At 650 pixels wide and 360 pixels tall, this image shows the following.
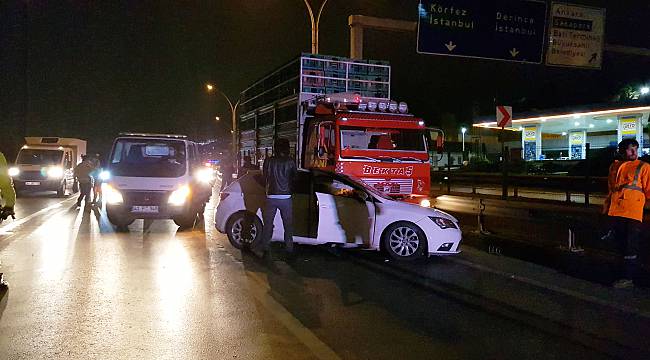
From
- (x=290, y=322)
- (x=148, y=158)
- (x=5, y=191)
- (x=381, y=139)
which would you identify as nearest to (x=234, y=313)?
(x=290, y=322)

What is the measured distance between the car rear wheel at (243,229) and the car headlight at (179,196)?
280 cm

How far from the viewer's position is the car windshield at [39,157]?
24.5m

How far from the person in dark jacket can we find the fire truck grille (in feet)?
11.7

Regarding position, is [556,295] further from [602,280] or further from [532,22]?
[532,22]

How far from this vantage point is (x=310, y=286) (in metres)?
7.80

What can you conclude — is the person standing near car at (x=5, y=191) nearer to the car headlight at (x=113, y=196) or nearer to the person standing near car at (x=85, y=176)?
the car headlight at (x=113, y=196)

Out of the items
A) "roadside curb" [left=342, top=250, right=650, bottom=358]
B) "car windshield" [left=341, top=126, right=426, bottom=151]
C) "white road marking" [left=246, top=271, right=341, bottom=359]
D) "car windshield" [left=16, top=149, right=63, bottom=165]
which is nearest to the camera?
"white road marking" [left=246, top=271, right=341, bottom=359]

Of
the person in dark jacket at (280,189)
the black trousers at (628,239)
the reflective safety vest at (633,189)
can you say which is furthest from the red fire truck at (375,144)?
the reflective safety vest at (633,189)

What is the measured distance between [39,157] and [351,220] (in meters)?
19.2

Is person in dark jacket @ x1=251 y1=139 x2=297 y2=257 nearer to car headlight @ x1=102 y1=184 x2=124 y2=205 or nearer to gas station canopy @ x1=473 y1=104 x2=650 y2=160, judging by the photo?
car headlight @ x1=102 y1=184 x2=124 y2=205

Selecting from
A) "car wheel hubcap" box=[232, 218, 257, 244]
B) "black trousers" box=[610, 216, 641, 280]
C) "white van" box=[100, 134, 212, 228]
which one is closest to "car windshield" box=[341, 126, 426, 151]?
"car wheel hubcap" box=[232, 218, 257, 244]

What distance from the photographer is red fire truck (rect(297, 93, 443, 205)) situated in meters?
12.7

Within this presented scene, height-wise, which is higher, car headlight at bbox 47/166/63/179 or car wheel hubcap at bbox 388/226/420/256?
car headlight at bbox 47/166/63/179

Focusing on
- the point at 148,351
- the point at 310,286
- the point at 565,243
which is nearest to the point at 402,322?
the point at 310,286
